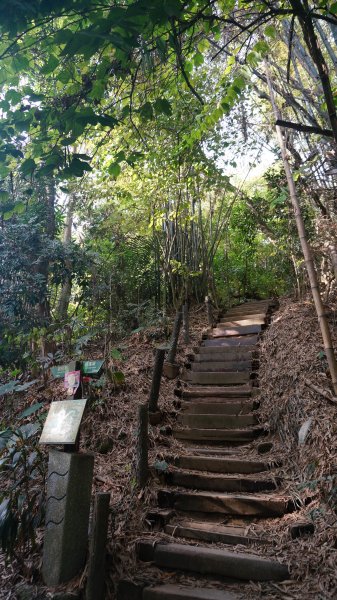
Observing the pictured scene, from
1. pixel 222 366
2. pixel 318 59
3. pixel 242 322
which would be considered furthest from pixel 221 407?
pixel 318 59

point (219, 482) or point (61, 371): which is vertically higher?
point (61, 371)

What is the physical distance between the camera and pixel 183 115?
618 cm

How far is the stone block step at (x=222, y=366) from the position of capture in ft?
18.2

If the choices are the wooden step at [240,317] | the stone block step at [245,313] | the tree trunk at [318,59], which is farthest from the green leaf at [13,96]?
the stone block step at [245,313]

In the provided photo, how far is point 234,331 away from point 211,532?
13.3 ft

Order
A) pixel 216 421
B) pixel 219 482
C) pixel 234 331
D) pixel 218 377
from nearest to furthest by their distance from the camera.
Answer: pixel 219 482, pixel 216 421, pixel 218 377, pixel 234 331

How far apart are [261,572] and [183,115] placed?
19.0 feet

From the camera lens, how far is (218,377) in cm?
542

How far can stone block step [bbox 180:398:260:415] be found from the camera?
15.3ft

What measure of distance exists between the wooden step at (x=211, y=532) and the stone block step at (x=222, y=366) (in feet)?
8.49

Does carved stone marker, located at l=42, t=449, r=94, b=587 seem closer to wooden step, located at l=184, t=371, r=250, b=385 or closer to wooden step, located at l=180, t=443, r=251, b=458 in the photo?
wooden step, located at l=180, t=443, r=251, b=458

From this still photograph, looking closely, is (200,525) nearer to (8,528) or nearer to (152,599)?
(152,599)

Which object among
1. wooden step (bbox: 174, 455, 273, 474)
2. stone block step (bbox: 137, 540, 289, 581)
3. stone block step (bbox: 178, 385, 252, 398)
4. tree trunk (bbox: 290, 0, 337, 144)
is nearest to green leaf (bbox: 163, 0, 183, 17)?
tree trunk (bbox: 290, 0, 337, 144)

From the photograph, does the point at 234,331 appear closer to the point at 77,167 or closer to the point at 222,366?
the point at 222,366
